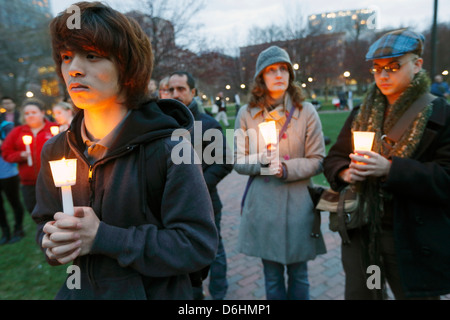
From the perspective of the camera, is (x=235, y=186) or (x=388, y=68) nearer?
(x=388, y=68)

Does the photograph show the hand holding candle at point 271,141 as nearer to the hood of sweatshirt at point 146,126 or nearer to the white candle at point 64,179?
the hood of sweatshirt at point 146,126

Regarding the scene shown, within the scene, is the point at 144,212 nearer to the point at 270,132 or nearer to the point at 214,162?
the point at 270,132

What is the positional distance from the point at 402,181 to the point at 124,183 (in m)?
1.81

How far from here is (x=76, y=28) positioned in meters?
1.38

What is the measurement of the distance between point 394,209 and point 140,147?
1879 millimetres

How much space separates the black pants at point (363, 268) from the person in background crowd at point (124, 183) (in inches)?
60.8

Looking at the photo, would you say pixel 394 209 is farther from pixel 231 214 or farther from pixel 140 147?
pixel 231 214

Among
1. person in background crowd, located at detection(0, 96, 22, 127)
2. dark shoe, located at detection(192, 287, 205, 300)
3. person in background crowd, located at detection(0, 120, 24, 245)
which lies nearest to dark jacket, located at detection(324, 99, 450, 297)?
dark shoe, located at detection(192, 287, 205, 300)

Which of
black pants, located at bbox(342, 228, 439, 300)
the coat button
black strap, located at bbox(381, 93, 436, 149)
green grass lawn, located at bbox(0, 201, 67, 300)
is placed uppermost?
black strap, located at bbox(381, 93, 436, 149)

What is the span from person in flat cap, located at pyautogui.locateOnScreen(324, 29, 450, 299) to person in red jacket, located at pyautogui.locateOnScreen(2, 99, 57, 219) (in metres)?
4.73

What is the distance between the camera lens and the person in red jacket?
496cm

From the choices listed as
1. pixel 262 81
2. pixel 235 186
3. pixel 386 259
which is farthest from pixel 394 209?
pixel 235 186

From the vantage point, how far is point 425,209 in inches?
85.2

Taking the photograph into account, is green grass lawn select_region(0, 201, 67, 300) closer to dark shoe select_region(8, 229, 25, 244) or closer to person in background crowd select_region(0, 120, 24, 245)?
dark shoe select_region(8, 229, 25, 244)
